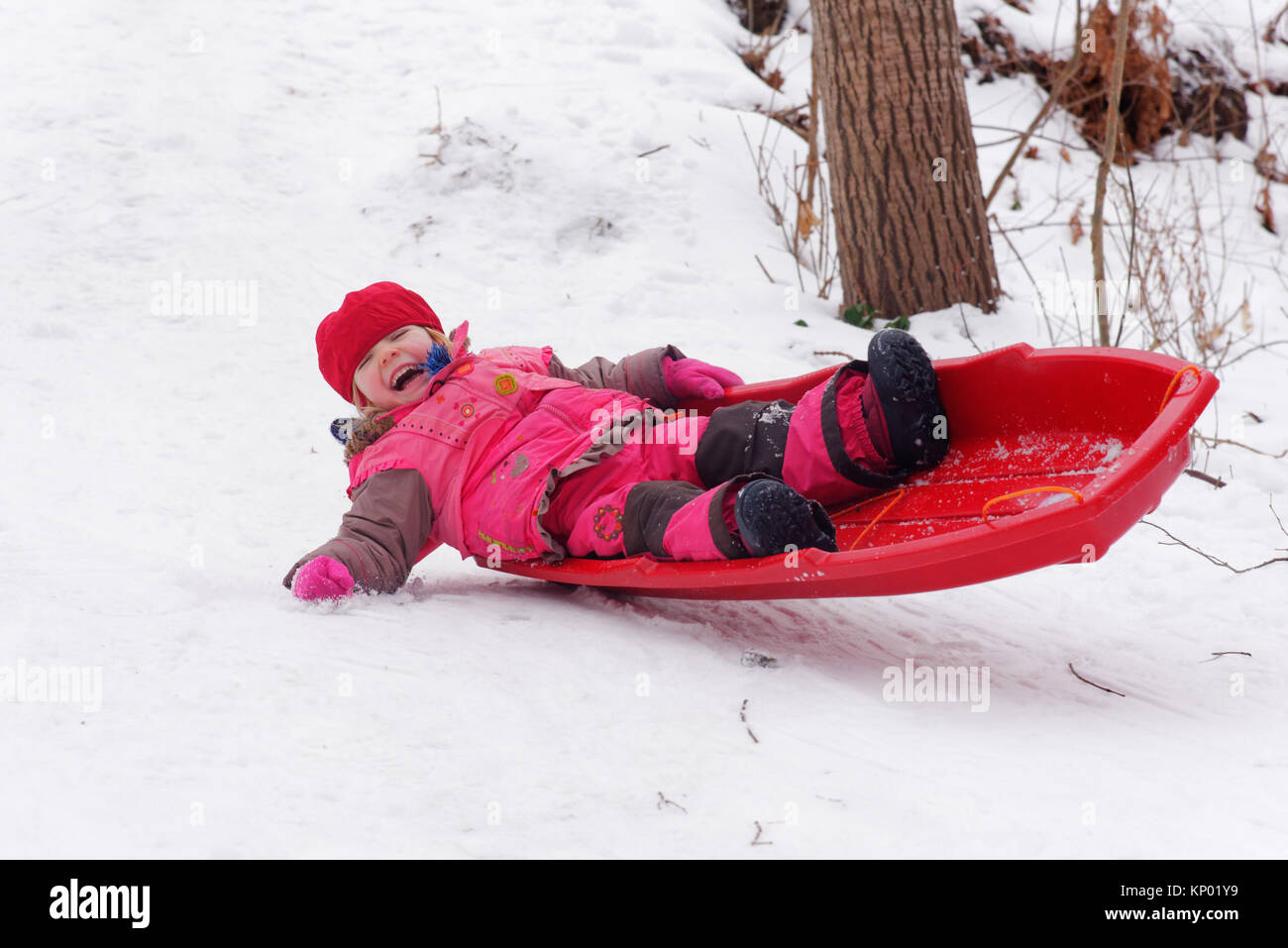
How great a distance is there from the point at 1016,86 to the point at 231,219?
4.83 m

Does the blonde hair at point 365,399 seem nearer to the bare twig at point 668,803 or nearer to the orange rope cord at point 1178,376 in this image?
the bare twig at point 668,803

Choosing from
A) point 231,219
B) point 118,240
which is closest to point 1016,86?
point 231,219

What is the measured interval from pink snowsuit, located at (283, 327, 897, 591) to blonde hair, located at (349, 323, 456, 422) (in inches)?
1.9

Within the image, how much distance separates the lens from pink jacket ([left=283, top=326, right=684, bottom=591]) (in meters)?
2.60

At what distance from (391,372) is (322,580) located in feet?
2.27

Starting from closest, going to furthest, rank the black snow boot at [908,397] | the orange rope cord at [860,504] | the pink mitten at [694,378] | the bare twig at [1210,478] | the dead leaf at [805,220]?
the black snow boot at [908,397]
the orange rope cord at [860,504]
the pink mitten at [694,378]
the bare twig at [1210,478]
the dead leaf at [805,220]

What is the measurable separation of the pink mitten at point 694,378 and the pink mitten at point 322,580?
109 cm

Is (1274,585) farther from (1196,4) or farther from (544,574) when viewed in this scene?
(1196,4)

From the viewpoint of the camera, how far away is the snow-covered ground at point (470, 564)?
1.66m

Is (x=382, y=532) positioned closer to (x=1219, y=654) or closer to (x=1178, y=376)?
(x=1178, y=376)

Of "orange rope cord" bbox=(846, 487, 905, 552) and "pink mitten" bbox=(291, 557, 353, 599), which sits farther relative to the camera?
"orange rope cord" bbox=(846, 487, 905, 552)

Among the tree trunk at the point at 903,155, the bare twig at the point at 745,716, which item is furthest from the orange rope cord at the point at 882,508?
the tree trunk at the point at 903,155

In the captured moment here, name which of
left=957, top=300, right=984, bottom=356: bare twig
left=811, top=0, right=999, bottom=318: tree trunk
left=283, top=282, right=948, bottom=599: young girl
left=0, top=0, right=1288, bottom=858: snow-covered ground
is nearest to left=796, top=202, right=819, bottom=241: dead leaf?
left=0, top=0, right=1288, bottom=858: snow-covered ground

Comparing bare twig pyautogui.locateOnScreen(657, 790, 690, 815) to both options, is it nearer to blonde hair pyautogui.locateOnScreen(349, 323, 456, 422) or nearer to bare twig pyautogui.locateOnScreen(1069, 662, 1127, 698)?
bare twig pyautogui.locateOnScreen(1069, 662, 1127, 698)
